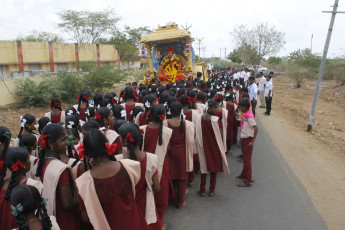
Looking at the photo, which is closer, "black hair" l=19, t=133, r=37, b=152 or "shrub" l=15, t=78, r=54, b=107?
"black hair" l=19, t=133, r=37, b=152

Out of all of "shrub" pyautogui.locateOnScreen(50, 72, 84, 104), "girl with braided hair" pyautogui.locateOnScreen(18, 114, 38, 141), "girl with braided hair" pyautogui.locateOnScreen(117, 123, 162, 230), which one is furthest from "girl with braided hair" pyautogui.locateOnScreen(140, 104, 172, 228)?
"shrub" pyautogui.locateOnScreen(50, 72, 84, 104)

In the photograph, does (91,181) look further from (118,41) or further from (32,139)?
(118,41)

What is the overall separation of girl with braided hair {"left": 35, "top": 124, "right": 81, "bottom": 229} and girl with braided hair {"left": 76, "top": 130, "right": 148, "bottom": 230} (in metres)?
0.21

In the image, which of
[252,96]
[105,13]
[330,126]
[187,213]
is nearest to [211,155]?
[187,213]

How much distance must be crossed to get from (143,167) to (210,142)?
1979 mm

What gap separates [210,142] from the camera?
4.33 m

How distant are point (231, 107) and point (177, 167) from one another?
3.04 metres

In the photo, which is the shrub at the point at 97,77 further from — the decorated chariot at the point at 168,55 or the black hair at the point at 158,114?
the black hair at the point at 158,114

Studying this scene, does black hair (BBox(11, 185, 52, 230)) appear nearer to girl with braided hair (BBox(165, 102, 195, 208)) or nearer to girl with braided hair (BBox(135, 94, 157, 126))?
girl with braided hair (BBox(165, 102, 195, 208))

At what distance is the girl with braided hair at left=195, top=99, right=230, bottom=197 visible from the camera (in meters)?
4.25

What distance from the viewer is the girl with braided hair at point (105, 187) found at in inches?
82.4

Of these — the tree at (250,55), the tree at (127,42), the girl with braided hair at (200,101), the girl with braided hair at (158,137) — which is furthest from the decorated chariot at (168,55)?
the tree at (127,42)

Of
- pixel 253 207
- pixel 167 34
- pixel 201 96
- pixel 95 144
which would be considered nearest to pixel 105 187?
pixel 95 144

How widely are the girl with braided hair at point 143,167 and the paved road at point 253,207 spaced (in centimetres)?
121
